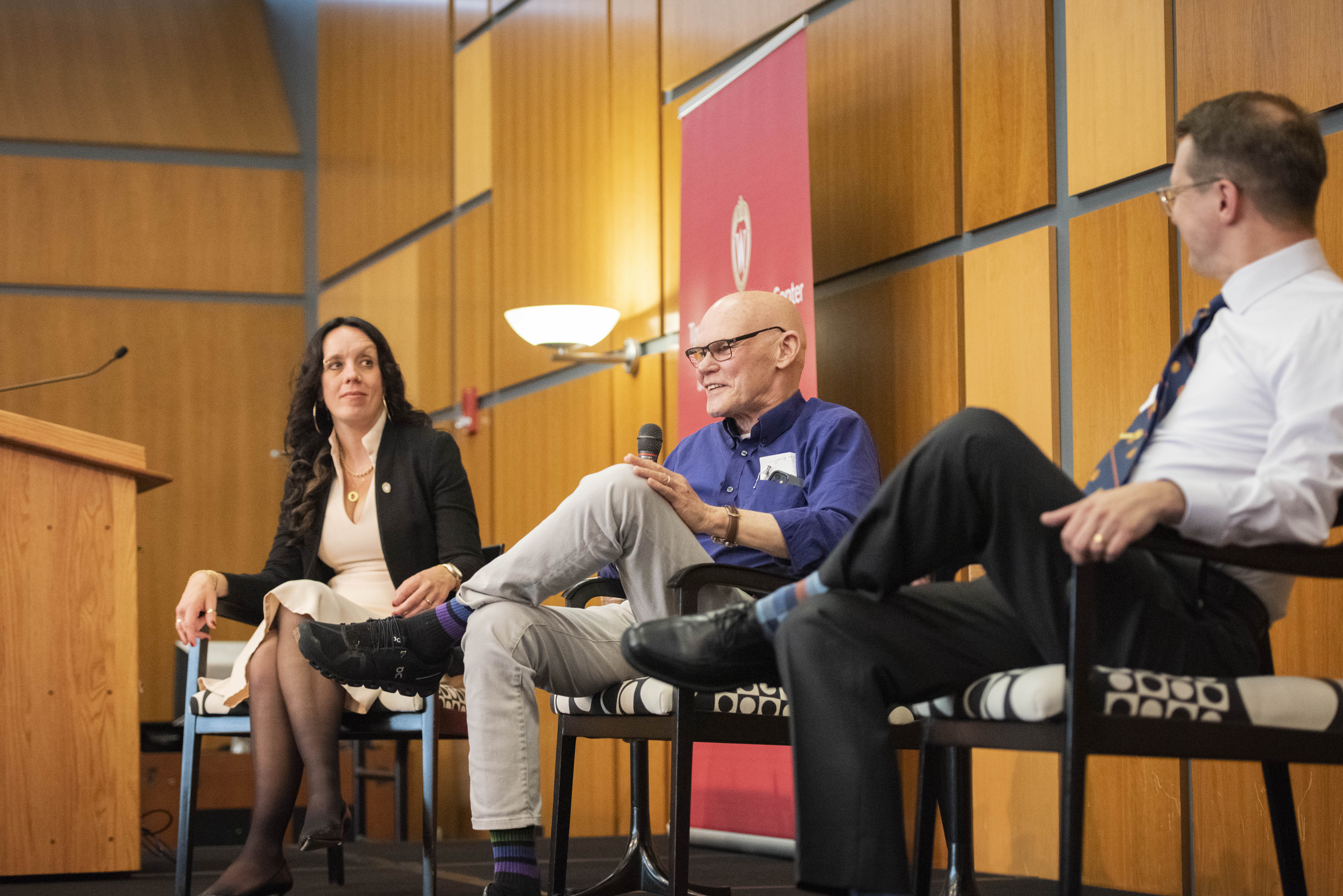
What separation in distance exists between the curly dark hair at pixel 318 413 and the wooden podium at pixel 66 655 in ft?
1.54

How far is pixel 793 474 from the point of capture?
2.62m

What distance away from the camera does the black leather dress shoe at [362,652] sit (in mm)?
2365

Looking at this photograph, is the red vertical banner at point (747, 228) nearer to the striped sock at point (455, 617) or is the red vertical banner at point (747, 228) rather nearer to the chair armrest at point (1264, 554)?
the striped sock at point (455, 617)

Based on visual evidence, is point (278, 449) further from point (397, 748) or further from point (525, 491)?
point (397, 748)

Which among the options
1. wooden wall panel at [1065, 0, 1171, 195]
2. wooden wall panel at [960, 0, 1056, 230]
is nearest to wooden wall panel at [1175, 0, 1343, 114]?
wooden wall panel at [1065, 0, 1171, 195]

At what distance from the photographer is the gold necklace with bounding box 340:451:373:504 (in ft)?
10.2

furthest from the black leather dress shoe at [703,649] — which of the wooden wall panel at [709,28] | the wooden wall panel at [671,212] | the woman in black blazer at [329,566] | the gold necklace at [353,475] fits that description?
the wooden wall panel at [671,212]

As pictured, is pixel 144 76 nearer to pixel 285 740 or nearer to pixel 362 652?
pixel 285 740

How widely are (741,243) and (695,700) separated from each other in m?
1.87

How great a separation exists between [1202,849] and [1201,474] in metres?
1.19

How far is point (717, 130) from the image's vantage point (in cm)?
389

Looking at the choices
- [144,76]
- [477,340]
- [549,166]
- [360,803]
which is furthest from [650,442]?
[144,76]

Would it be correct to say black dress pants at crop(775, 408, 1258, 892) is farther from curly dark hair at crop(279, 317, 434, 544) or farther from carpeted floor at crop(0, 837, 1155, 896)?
curly dark hair at crop(279, 317, 434, 544)

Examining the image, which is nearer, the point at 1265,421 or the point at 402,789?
the point at 1265,421
